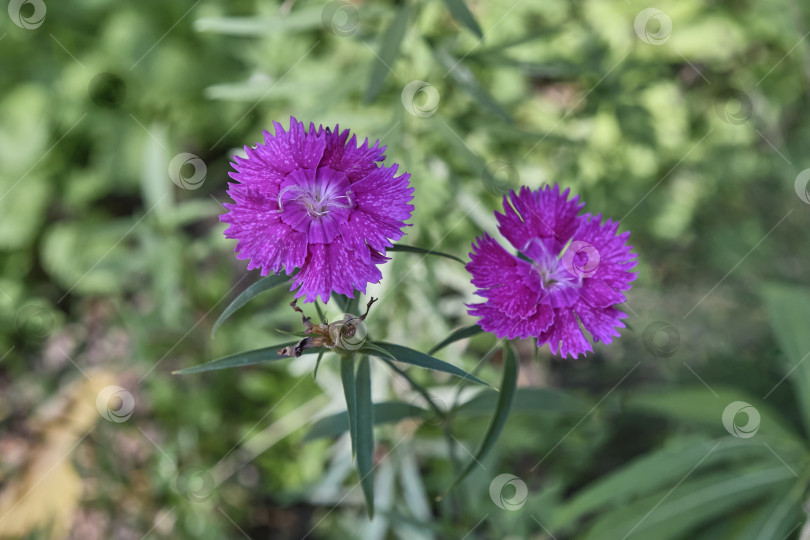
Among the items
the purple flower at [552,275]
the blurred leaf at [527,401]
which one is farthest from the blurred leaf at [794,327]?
the purple flower at [552,275]

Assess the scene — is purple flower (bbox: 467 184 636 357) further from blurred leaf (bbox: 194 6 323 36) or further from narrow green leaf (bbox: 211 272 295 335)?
blurred leaf (bbox: 194 6 323 36)

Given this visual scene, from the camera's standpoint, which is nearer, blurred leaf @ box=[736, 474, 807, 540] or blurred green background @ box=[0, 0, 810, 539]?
blurred leaf @ box=[736, 474, 807, 540]

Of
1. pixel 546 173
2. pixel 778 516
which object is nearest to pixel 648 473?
pixel 778 516

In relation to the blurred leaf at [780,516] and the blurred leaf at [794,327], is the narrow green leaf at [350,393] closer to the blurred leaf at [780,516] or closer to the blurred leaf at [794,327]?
the blurred leaf at [780,516]

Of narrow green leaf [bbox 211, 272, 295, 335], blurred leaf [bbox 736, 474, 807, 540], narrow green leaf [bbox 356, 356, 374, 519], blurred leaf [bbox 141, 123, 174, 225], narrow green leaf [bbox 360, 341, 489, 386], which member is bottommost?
blurred leaf [bbox 736, 474, 807, 540]

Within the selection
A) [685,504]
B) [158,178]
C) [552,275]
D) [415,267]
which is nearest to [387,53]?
[415,267]

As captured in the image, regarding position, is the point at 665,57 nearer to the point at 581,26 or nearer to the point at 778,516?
the point at 581,26

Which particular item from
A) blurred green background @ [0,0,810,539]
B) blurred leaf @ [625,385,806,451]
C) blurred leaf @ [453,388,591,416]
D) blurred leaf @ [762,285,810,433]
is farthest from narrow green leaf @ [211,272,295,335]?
blurred leaf @ [762,285,810,433]
